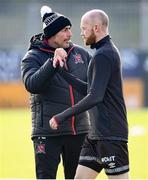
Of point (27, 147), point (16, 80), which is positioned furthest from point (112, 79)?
point (16, 80)

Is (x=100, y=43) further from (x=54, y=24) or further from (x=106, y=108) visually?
(x=54, y=24)

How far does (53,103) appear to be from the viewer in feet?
26.7

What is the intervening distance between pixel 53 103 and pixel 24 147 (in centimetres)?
821

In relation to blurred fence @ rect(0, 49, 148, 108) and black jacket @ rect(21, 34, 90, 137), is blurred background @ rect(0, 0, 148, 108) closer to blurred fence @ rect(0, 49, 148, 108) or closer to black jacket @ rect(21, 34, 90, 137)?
blurred fence @ rect(0, 49, 148, 108)

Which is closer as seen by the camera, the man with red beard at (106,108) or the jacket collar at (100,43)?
the man with red beard at (106,108)

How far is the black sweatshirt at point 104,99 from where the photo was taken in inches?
284

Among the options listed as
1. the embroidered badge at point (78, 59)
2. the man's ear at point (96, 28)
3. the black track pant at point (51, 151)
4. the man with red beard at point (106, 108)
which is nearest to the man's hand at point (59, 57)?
the man with red beard at point (106, 108)

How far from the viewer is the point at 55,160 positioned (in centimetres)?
812

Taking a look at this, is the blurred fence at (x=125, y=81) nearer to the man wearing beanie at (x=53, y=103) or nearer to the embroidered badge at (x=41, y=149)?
the man wearing beanie at (x=53, y=103)

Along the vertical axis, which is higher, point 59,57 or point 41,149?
point 59,57

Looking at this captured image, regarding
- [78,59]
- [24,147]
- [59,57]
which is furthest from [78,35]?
[59,57]

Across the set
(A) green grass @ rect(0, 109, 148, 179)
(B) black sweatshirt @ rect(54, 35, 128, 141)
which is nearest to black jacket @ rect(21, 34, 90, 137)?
(B) black sweatshirt @ rect(54, 35, 128, 141)

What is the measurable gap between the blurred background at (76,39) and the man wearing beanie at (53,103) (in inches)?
714

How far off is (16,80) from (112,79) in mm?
21736
